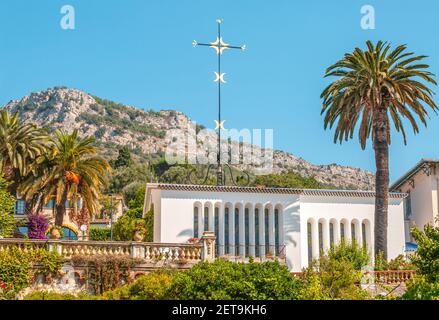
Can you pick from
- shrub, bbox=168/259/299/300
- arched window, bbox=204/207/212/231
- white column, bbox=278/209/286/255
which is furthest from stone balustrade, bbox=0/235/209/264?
white column, bbox=278/209/286/255

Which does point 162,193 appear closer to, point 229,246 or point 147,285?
point 229,246

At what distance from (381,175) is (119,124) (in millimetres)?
130707

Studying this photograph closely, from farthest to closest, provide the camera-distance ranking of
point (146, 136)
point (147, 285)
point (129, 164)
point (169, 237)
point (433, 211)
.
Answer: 1. point (146, 136)
2. point (129, 164)
3. point (433, 211)
4. point (169, 237)
5. point (147, 285)

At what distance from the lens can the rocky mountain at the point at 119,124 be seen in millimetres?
152000

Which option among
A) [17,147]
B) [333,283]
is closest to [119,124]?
[17,147]

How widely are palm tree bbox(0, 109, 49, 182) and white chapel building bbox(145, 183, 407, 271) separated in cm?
744

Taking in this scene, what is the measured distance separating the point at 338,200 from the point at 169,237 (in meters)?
11.4

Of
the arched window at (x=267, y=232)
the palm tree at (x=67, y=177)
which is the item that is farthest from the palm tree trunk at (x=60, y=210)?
the arched window at (x=267, y=232)

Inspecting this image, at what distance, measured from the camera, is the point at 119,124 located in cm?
17012

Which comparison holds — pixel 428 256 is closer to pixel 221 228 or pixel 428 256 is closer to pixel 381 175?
pixel 381 175

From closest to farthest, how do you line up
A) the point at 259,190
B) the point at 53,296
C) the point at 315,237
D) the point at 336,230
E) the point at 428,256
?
the point at 53,296
the point at 428,256
the point at 259,190
the point at 315,237
the point at 336,230

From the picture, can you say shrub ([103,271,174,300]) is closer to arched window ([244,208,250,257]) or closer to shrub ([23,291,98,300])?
shrub ([23,291,98,300])

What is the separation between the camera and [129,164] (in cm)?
12119
